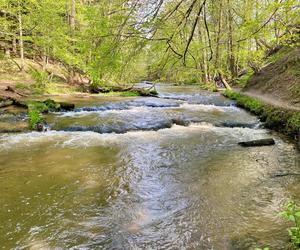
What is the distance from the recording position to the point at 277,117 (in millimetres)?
9992

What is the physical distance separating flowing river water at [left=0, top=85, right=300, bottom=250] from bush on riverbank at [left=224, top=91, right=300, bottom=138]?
39cm

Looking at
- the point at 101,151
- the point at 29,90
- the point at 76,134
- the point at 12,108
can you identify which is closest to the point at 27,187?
the point at 101,151

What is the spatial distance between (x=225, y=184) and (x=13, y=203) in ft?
11.7

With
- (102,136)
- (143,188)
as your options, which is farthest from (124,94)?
(143,188)

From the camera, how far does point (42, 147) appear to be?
302 inches

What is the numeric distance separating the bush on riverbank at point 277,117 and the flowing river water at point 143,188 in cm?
39

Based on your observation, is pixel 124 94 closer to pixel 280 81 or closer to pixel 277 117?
pixel 280 81

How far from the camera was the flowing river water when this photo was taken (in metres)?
3.77

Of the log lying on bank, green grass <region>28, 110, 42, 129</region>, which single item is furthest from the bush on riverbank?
green grass <region>28, 110, 42, 129</region>

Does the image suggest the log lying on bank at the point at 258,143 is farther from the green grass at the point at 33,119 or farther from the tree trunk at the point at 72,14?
the tree trunk at the point at 72,14

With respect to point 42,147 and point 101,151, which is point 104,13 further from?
point 42,147

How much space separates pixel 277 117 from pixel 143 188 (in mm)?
6555

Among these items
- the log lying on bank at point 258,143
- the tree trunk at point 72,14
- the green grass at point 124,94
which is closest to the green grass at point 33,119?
the log lying on bank at point 258,143

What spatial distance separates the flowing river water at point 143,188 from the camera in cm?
377
